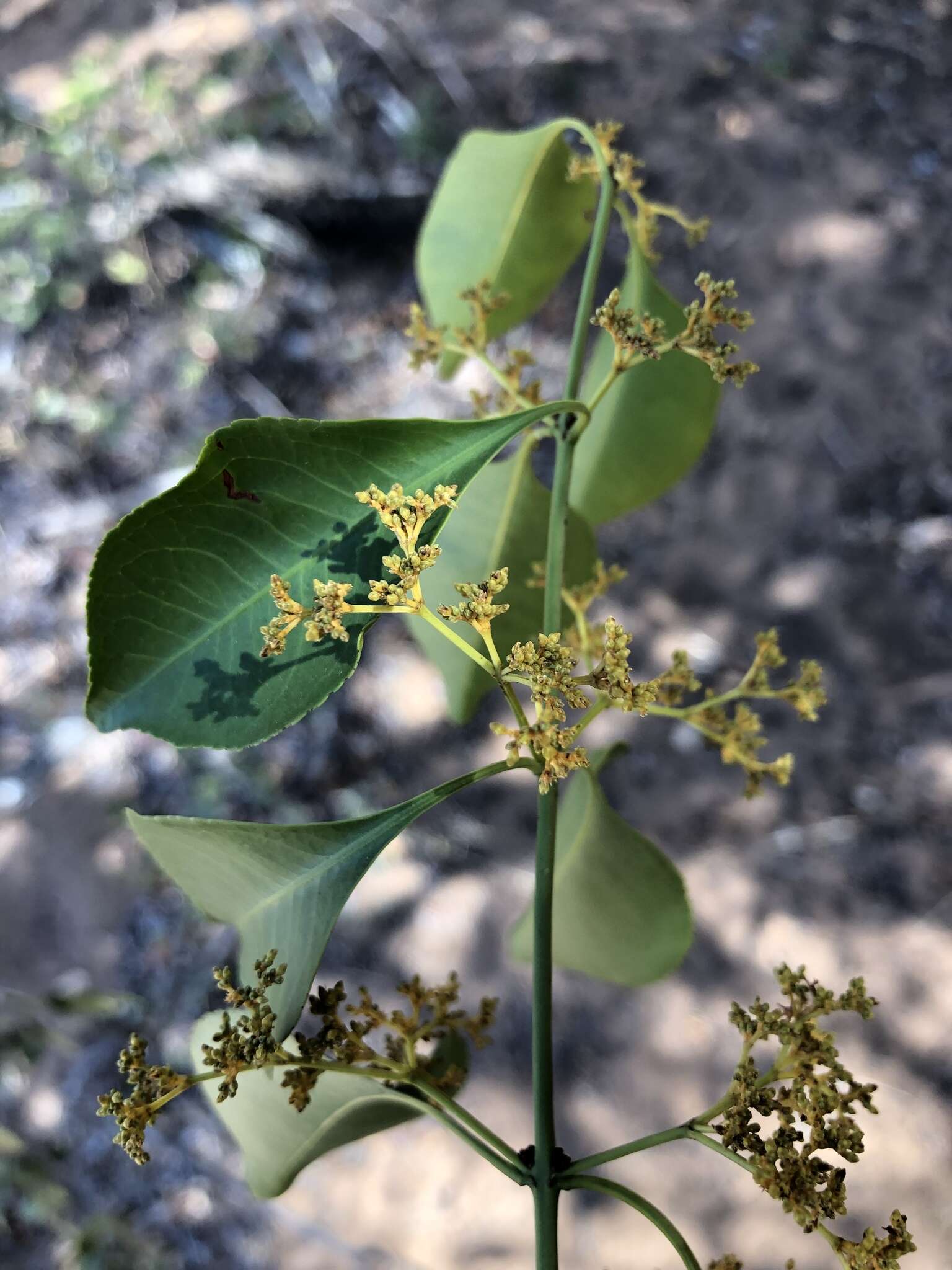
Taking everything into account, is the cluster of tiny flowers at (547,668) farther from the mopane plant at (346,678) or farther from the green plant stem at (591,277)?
Result: the green plant stem at (591,277)

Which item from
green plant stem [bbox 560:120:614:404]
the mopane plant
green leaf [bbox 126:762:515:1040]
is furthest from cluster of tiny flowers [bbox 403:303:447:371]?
green leaf [bbox 126:762:515:1040]

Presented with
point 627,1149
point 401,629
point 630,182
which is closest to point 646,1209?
point 627,1149

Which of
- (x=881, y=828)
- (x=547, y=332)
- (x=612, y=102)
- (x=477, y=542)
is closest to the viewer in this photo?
(x=477, y=542)

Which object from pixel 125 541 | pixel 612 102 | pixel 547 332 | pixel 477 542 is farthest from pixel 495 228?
pixel 612 102

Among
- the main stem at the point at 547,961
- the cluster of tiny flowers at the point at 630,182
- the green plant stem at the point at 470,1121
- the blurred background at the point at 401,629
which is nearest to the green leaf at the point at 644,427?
the cluster of tiny flowers at the point at 630,182

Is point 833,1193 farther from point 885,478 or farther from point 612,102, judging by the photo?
point 612,102
